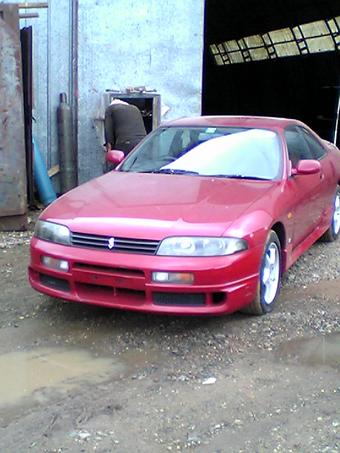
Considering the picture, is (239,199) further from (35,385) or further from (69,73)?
(69,73)

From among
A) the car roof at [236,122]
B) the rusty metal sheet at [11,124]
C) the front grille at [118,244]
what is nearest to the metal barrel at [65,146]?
the rusty metal sheet at [11,124]

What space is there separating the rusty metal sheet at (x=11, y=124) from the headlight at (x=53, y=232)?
2746 mm

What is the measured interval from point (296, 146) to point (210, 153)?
95 cm

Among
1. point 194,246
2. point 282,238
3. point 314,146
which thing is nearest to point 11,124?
point 314,146

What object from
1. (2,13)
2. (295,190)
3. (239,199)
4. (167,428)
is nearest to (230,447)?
(167,428)

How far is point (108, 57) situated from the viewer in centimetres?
914

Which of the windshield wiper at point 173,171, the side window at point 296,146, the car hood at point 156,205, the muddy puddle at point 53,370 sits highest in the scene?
the side window at point 296,146

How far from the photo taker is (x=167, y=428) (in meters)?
3.27

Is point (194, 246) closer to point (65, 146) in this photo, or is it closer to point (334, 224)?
point (334, 224)

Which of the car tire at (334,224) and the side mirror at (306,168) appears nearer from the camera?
the side mirror at (306,168)

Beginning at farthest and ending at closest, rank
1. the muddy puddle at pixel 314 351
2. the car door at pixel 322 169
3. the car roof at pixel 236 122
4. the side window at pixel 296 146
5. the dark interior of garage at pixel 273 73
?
the dark interior of garage at pixel 273 73 → the car door at pixel 322 169 → the car roof at pixel 236 122 → the side window at pixel 296 146 → the muddy puddle at pixel 314 351

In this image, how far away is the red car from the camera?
4180 millimetres

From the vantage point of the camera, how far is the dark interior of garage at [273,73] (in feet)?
69.3

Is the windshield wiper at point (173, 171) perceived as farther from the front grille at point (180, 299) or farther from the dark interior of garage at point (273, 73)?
the dark interior of garage at point (273, 73)
